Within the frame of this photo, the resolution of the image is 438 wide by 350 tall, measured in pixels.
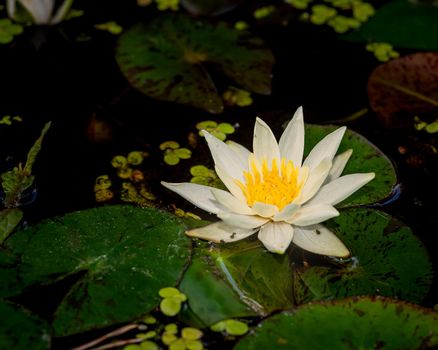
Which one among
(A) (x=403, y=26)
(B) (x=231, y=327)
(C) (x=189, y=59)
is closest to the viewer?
(B) (x=231, y=327)

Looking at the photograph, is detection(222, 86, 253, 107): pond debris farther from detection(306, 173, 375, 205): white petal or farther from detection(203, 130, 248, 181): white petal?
detection(306, 173, 375, 205): white petal

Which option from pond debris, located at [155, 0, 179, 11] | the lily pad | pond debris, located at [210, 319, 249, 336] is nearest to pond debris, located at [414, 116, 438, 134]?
the lily pad

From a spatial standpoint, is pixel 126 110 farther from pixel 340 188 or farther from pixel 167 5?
pixel 340 188

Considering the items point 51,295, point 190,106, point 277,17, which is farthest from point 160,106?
point 51,295

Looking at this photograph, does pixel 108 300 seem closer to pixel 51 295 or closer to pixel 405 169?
pixel 51 295

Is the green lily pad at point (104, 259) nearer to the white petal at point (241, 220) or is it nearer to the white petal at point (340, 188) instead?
the white petal at point (241, 220)

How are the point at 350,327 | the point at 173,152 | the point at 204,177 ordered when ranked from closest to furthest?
1. the point at 350,327
2. the point at 204,177
3. the point at 173,152

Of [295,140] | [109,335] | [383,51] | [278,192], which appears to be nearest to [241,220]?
[278,192]
